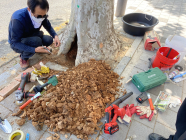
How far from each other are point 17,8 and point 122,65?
528 centimetres

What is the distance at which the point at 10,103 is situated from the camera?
7.25 feet

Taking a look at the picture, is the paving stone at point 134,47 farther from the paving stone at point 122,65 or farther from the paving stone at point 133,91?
the paving stone at point 133,91

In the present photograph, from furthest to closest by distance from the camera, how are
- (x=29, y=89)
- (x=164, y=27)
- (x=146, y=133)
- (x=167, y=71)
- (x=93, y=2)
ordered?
(x=164, y=27)
(x=167, y=71)
(x=29, y=89)
(x=93, y=2)
(x=146, y=133)

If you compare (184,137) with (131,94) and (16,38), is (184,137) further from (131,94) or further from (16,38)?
(16,38)

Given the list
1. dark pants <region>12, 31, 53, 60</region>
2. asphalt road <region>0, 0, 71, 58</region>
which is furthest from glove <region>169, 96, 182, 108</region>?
asphalt road <region>0, 0, 71, 58</region>

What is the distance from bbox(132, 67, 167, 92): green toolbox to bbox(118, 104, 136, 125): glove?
0.49m

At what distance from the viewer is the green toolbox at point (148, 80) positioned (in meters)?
2.39

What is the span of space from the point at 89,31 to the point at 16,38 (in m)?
1.46

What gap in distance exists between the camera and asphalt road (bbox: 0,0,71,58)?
3897 millimetres

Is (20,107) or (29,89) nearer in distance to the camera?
(20,107)

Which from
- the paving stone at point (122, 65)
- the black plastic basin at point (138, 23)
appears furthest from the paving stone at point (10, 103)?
the black plastic basin at point (138, 23)

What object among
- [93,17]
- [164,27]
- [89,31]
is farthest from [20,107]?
[164,27]

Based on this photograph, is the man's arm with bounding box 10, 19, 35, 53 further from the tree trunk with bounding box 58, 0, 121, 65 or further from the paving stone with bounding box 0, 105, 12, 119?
the paving stone with bounding box 0, 105, 12, 119

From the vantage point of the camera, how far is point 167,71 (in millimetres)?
2854
